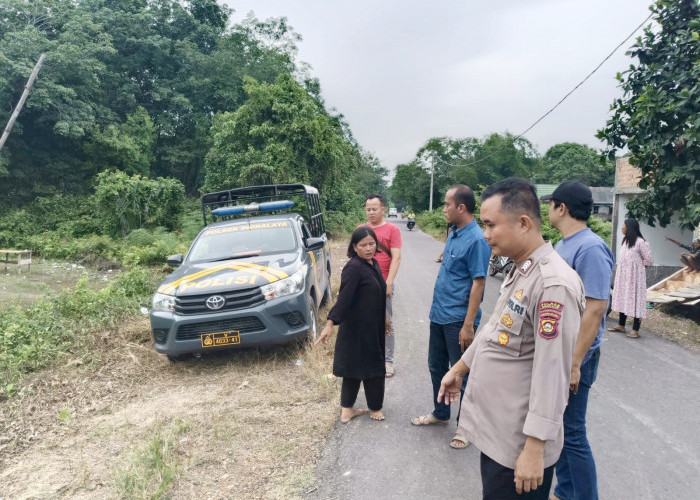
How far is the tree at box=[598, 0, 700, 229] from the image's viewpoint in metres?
6.45

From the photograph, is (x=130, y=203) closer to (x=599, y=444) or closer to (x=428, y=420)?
(x=428, y=420)

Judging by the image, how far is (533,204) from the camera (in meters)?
1.93

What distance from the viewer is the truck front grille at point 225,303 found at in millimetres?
A: 5211

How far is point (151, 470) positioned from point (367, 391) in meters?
1.78

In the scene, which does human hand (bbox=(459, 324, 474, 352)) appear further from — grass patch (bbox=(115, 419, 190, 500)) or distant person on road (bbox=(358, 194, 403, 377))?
grass patch (bbox=(115, 419, 190, 500))

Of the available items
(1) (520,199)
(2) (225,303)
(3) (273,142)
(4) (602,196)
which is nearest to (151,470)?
(2) (225,303)

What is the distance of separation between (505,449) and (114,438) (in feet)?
11.3

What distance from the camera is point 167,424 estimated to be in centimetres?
405

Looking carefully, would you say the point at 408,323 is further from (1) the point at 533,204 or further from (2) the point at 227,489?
(1) the point at 533,204

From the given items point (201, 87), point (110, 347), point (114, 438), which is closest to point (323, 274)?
point (110, 347)

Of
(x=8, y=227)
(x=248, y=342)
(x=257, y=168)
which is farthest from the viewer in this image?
(x=8, y=227)

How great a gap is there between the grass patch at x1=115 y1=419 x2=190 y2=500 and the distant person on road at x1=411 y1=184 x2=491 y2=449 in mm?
2086

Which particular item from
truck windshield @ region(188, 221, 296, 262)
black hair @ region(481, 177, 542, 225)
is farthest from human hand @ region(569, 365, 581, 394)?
truck windshield @ region(188, 221, 296, 262)

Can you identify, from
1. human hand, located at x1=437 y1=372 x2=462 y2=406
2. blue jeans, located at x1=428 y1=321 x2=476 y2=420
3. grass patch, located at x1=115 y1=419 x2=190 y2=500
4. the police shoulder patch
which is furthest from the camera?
blue jeans, located at x1=428 y1=321 x2=476 y2=420
